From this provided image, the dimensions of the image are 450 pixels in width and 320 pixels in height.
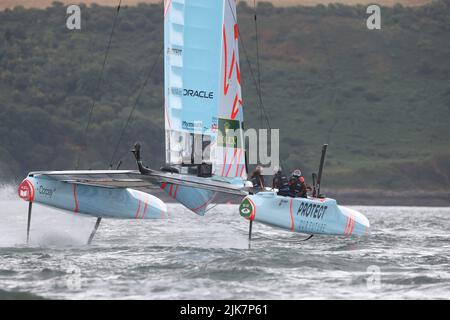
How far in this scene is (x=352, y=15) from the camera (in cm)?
11450

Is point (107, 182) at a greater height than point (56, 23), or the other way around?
point (56, 23)

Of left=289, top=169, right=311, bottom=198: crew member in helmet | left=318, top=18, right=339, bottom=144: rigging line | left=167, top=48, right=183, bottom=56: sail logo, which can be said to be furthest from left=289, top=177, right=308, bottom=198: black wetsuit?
left=318, top=18, right=339, bottom=144: rigging line

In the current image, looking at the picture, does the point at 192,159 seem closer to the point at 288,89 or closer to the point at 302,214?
the point at 302,214

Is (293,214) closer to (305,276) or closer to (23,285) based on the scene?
(305,276)

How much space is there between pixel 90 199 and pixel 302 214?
12.4 feet

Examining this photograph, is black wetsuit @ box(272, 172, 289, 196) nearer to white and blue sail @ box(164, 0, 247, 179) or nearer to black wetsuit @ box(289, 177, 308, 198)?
black wetsuit @ box(289, 177, 308, 198)

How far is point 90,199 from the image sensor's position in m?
16.6

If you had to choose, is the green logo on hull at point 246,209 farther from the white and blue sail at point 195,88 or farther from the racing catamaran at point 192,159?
the white and blue sail at point 195,88

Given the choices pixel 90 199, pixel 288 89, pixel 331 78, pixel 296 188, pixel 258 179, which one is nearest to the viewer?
pixel 296 188

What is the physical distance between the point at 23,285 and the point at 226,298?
97.8 inches

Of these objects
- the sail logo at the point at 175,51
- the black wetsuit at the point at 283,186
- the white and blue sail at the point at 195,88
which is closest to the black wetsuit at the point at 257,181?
the white and blue sail at the point at 195,88

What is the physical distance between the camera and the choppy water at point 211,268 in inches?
423

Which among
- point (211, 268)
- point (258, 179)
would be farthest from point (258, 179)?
point (211, 268)
